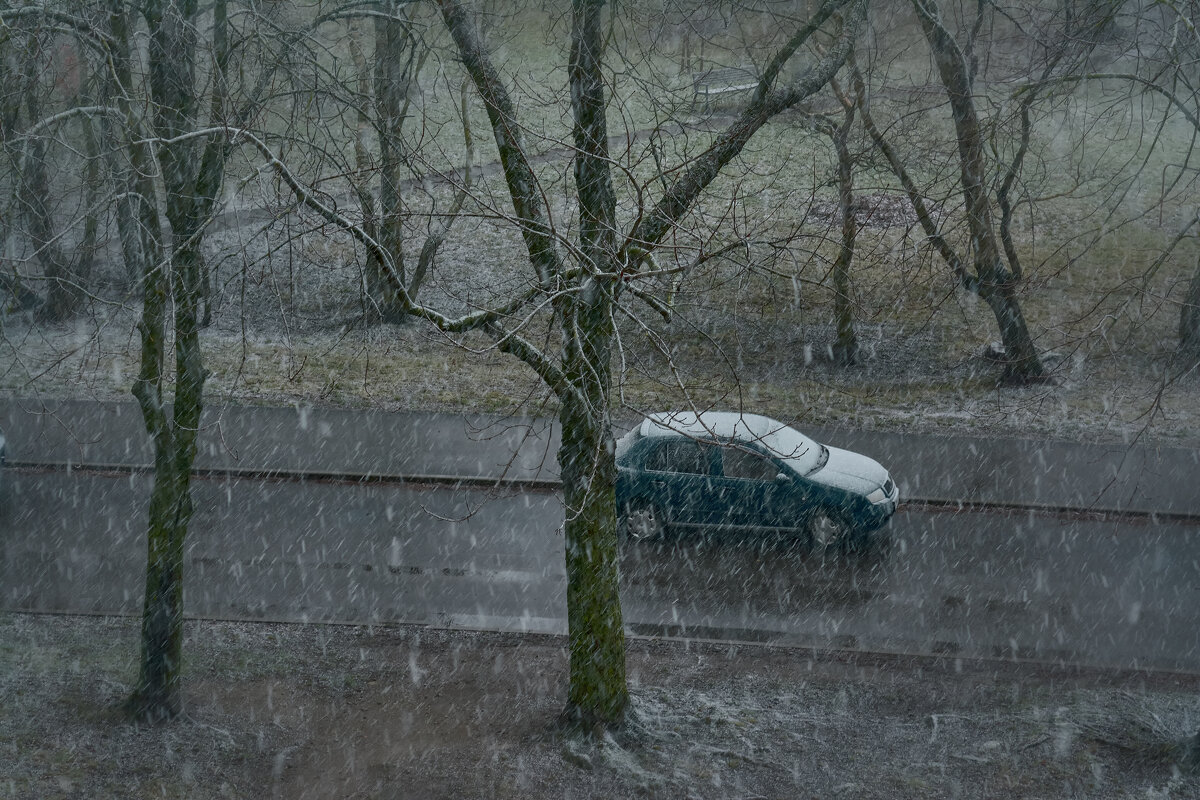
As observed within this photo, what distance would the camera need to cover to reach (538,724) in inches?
333

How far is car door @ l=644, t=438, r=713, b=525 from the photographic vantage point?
12031mm

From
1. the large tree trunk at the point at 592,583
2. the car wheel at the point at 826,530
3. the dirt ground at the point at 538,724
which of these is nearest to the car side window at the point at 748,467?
the car wheel at the point at 826,530

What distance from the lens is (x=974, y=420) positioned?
54.8ft

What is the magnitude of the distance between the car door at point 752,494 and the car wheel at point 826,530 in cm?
36

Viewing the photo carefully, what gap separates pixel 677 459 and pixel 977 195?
514 centimetres

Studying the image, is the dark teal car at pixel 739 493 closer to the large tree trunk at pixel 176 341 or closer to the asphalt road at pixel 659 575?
the asphalt road at pixel 659 575

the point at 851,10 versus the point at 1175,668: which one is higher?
the point at 851,10

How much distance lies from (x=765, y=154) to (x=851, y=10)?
19.9m

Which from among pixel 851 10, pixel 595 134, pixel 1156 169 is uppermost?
pixel 1156 169

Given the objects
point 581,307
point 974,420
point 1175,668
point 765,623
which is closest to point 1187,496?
point 974,420

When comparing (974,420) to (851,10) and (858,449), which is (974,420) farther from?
(851,10)

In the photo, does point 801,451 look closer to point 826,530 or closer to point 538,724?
point 826,530

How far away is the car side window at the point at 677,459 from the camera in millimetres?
12062

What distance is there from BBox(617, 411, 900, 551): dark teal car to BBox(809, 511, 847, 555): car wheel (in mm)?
12
